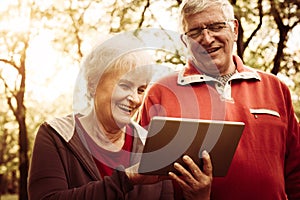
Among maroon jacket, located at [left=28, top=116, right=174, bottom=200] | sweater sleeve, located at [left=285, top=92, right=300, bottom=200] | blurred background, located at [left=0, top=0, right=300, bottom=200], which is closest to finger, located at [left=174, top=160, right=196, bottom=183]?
maroon jacket, located at [left=28, top=116, right=174, bottom=200]

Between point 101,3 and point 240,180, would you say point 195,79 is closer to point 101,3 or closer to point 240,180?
point 240,180

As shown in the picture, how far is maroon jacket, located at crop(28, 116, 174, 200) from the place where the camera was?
2.46 metres

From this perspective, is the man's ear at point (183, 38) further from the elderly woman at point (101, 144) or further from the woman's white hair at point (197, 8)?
the elderly woman at point (101, 144)

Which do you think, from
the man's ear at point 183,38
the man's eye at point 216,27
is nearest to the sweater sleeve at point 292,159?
the man's eye at point 216,27

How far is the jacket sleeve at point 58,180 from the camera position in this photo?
8.07ft

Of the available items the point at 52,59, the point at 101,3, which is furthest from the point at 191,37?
the point at 52,59

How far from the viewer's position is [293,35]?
1162 cm

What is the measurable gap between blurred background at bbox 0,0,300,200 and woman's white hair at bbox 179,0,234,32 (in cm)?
62

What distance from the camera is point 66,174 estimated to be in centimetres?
254

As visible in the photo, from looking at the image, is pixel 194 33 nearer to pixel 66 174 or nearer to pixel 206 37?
pixel 206 37

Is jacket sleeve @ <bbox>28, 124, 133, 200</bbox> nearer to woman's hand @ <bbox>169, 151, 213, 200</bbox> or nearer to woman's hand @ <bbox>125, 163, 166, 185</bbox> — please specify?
woman's hand @ <bbox>125, 163, 166, 185</bbox>

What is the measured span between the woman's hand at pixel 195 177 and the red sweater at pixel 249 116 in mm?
461

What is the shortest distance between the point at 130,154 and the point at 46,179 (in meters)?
0.50

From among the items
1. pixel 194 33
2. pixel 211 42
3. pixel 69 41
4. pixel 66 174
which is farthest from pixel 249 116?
pixel 69 41
